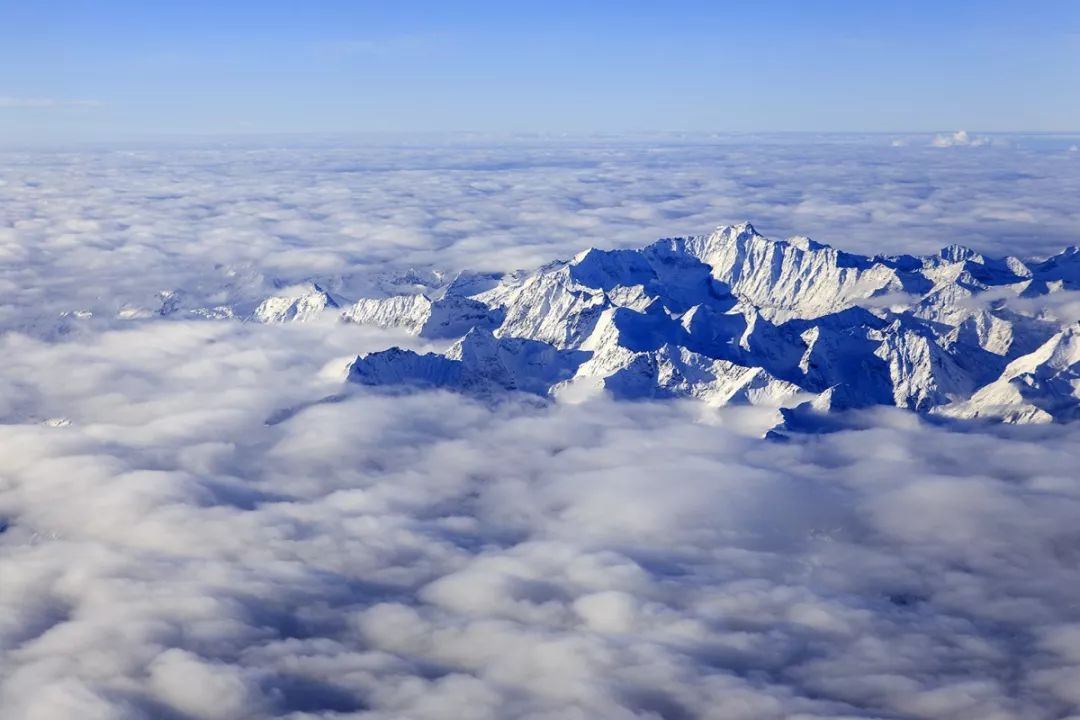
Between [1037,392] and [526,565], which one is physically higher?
[1037,392]

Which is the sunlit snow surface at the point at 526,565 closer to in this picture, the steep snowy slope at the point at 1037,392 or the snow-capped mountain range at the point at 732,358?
the steep snowy slope at the point at 1037,392

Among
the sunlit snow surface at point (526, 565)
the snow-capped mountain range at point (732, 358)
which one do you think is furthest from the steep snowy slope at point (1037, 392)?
the sunlit snow surface at point (526, 565)

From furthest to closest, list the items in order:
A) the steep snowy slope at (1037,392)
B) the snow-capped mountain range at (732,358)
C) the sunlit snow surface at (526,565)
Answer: the snow-capped mountain range at (732,358), the steep snowy slope at (1037,392), the sunlit snow surface at (526,565)

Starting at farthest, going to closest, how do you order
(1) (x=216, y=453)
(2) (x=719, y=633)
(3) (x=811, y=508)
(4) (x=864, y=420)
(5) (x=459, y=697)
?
(4) (x=864, y=420) → (1) (x=216, y=453) → (3) (x=811, y=508) → (2) (x=719, y=633) → (5) (x=459, y=697)

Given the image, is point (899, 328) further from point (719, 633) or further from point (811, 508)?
point (719, 633)

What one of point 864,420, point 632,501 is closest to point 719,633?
point 632,501

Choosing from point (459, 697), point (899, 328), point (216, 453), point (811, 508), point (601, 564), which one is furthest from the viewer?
point (899, 328)

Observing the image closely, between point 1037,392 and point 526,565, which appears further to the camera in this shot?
point 1037,392

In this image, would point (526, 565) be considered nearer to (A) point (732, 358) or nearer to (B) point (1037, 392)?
(B) point (1037, 392)

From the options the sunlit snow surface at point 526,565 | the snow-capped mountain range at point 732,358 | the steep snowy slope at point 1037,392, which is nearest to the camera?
the sunlit snow surface at point 526,565

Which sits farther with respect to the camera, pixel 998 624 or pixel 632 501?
pixel 632 501

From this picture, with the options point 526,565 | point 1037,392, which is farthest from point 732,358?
point 526,565
